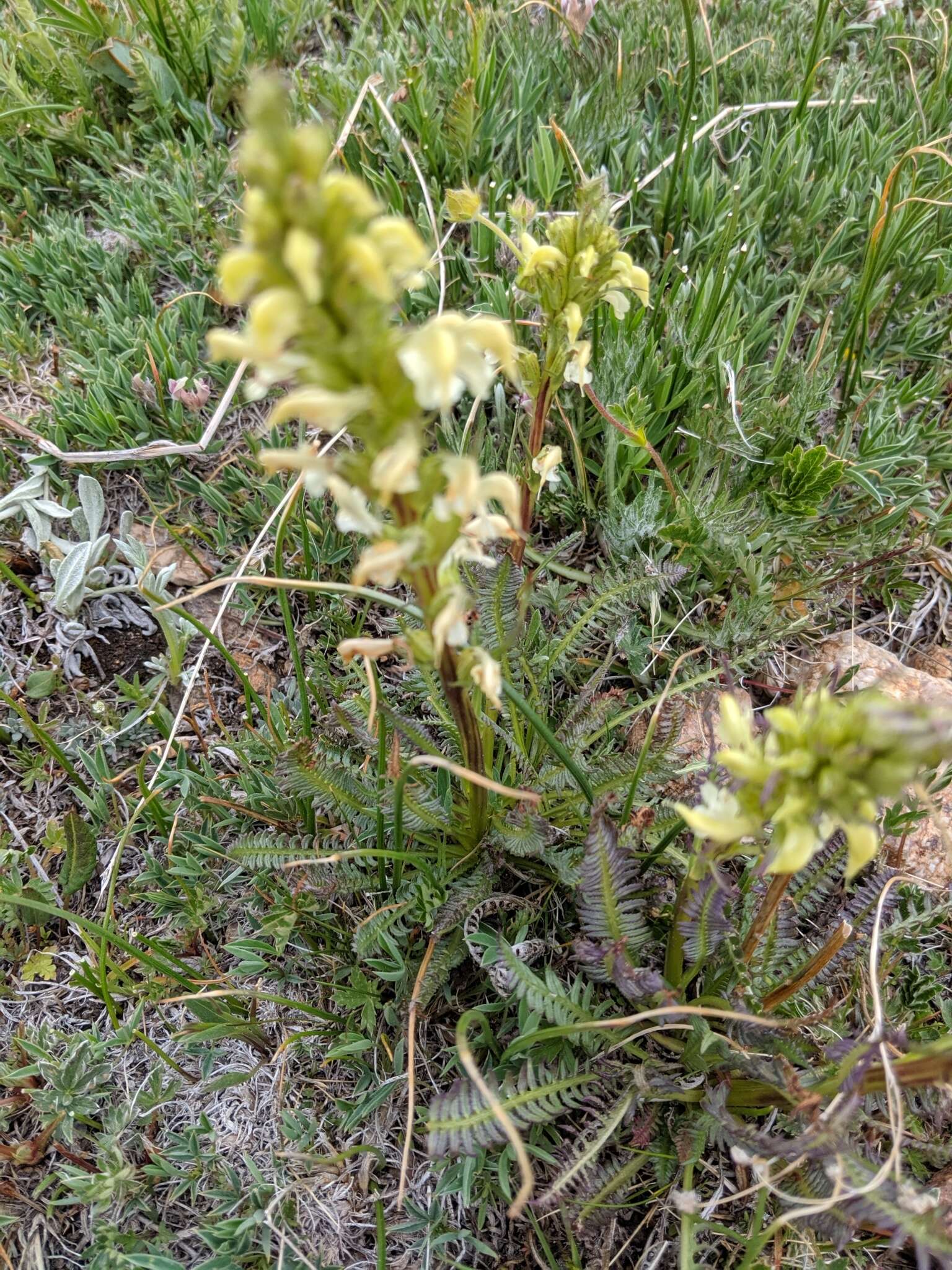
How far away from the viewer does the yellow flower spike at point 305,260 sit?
0.91 meters

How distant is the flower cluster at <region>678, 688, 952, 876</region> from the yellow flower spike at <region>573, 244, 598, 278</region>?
2.90 feet

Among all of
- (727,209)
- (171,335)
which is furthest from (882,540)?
(171,335)

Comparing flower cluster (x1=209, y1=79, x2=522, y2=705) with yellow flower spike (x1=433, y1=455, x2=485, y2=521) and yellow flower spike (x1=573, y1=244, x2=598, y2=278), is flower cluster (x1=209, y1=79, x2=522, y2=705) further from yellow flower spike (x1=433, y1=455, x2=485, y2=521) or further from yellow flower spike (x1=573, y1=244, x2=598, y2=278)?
yellow flower spike (x1=573, y1=244, x2=598, y2=278)

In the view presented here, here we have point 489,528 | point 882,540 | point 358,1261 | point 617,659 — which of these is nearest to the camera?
point 489,528

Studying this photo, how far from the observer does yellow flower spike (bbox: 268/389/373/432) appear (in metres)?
0.98

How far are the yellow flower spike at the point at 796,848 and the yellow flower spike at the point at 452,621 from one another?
0.54m

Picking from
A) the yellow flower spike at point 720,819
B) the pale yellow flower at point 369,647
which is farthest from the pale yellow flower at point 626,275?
the yellow flower spike at point 720,819

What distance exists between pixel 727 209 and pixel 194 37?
205 centimetres

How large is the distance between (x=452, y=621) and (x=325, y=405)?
1.16ft

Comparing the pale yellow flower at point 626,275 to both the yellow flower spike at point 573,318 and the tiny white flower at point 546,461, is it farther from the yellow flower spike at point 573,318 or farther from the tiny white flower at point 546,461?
the tiny white flower at point 546,461

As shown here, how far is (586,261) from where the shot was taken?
1.63 metres

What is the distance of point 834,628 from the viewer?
8.73 feet

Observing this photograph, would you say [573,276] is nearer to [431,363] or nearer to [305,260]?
[431,363]

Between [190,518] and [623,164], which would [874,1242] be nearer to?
[190,518]
